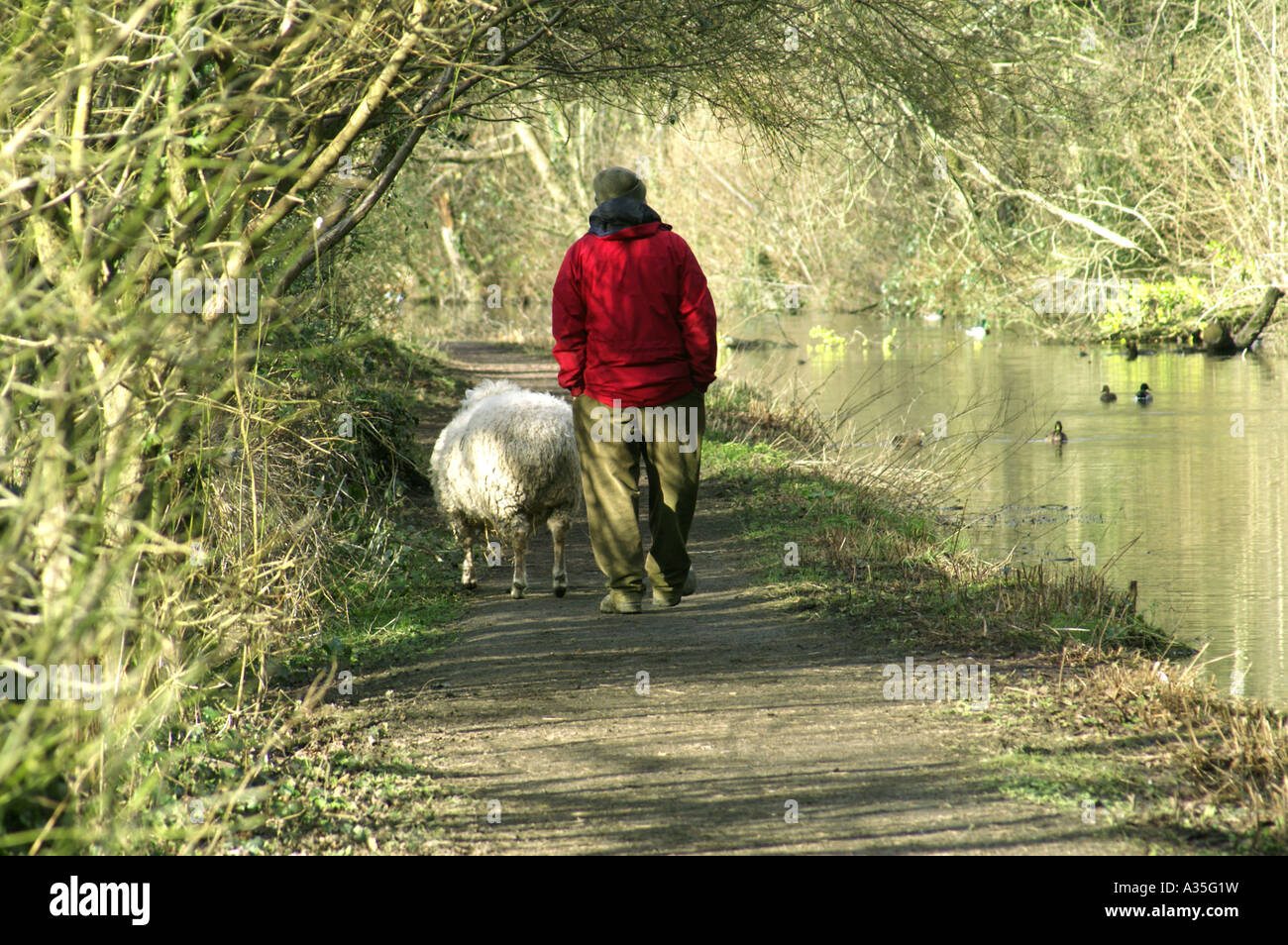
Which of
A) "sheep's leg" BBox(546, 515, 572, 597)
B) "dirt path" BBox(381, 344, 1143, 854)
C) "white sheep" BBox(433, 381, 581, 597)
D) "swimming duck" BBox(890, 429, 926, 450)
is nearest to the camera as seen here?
"dirt path" BBox(381, 344, 1143, 854)

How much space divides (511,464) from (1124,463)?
34.2ft

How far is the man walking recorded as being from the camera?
24.0ft

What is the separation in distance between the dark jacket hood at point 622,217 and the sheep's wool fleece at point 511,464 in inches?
68.6

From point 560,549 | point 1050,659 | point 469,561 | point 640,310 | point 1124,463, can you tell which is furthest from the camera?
point 1124,463

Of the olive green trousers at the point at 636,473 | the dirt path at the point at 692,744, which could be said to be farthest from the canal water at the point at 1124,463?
the olive green trousers at the point at 636,473

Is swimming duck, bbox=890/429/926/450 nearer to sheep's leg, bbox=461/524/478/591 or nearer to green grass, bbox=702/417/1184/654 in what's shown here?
green grass, bbox=702/417/1184/654

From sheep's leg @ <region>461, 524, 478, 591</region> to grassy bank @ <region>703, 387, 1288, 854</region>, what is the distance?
6.88 feet

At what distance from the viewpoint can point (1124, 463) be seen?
640 inches

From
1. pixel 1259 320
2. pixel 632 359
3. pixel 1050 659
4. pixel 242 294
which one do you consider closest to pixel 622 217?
pixel 632 359

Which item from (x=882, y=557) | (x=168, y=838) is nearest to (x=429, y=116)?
(x=168, y=838)

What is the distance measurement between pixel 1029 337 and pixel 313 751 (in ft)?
98.1

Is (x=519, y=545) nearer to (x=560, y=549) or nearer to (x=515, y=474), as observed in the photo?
(x=560, y=549)

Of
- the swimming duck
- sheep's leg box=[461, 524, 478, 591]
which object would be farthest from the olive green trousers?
the swimming duck
